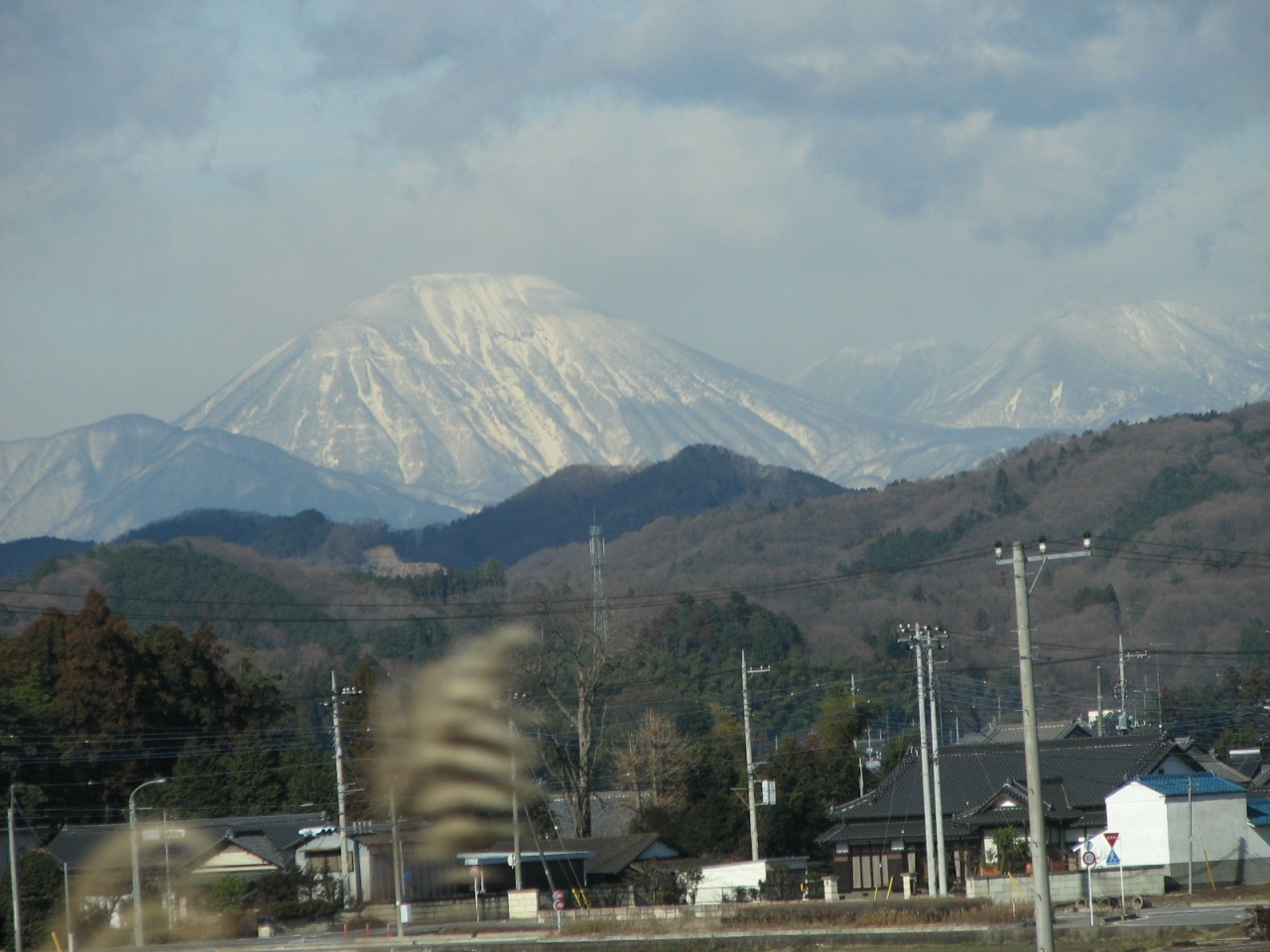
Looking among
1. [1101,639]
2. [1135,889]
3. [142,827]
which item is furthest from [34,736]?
[1101,639]

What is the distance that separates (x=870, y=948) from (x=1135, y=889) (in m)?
12.1

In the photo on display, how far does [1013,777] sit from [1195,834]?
28.0ft

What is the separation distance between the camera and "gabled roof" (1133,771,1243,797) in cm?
4503

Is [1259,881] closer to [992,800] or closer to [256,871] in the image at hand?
[992,800]

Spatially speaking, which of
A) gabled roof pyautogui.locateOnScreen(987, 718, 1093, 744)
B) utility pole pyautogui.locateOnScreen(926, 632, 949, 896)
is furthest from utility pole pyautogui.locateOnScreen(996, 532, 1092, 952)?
gabled roof pyautogui.locateOnScreen(987, 718, 1093, 744)

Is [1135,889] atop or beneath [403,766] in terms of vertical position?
beneath

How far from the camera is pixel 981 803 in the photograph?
5222 cm

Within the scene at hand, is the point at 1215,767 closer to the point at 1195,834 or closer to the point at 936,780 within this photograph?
the point at 1195,834

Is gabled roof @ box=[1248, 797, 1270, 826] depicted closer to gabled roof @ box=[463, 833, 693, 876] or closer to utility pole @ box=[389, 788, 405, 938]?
gabled roof @ box=[463, 833, 693, 876]

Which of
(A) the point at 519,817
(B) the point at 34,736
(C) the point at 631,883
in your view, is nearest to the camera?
(A) the point at 519,817

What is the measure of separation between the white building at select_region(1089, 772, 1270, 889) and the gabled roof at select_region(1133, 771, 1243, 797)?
0.03 metres

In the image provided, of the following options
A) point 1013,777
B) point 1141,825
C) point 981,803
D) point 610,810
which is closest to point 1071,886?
point 1141,825

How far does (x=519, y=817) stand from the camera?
140 ft

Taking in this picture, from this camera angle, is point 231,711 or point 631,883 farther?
point 231,711
